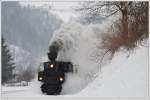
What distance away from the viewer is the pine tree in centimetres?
521

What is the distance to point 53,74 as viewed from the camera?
5.31 metres

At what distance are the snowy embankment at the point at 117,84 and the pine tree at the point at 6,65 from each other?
4.6 inches

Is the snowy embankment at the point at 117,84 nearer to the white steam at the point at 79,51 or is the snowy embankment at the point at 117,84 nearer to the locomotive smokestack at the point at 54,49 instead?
the white steam at the point at 79,51

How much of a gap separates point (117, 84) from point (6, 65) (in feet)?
3.96

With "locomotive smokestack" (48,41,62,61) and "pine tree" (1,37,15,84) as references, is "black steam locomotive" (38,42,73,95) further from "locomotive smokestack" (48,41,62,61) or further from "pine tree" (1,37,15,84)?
"pine tree" (1,37,15,84)

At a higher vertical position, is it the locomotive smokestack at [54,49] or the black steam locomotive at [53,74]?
the locomotive smokestack at [54,49]

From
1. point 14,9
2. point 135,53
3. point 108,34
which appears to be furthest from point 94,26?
point 14,9

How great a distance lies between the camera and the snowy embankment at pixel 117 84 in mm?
5207

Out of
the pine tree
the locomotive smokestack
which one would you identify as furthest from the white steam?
the pine tree

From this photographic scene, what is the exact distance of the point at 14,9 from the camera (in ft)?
17.3

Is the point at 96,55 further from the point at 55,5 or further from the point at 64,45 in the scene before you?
the point at 55,5

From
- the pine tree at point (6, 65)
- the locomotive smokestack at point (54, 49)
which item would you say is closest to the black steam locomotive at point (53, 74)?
the locomotive smokestack at point (54, 49)

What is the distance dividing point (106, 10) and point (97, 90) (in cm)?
87

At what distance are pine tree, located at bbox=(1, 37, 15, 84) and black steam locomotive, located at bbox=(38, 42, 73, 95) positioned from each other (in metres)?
0.31
